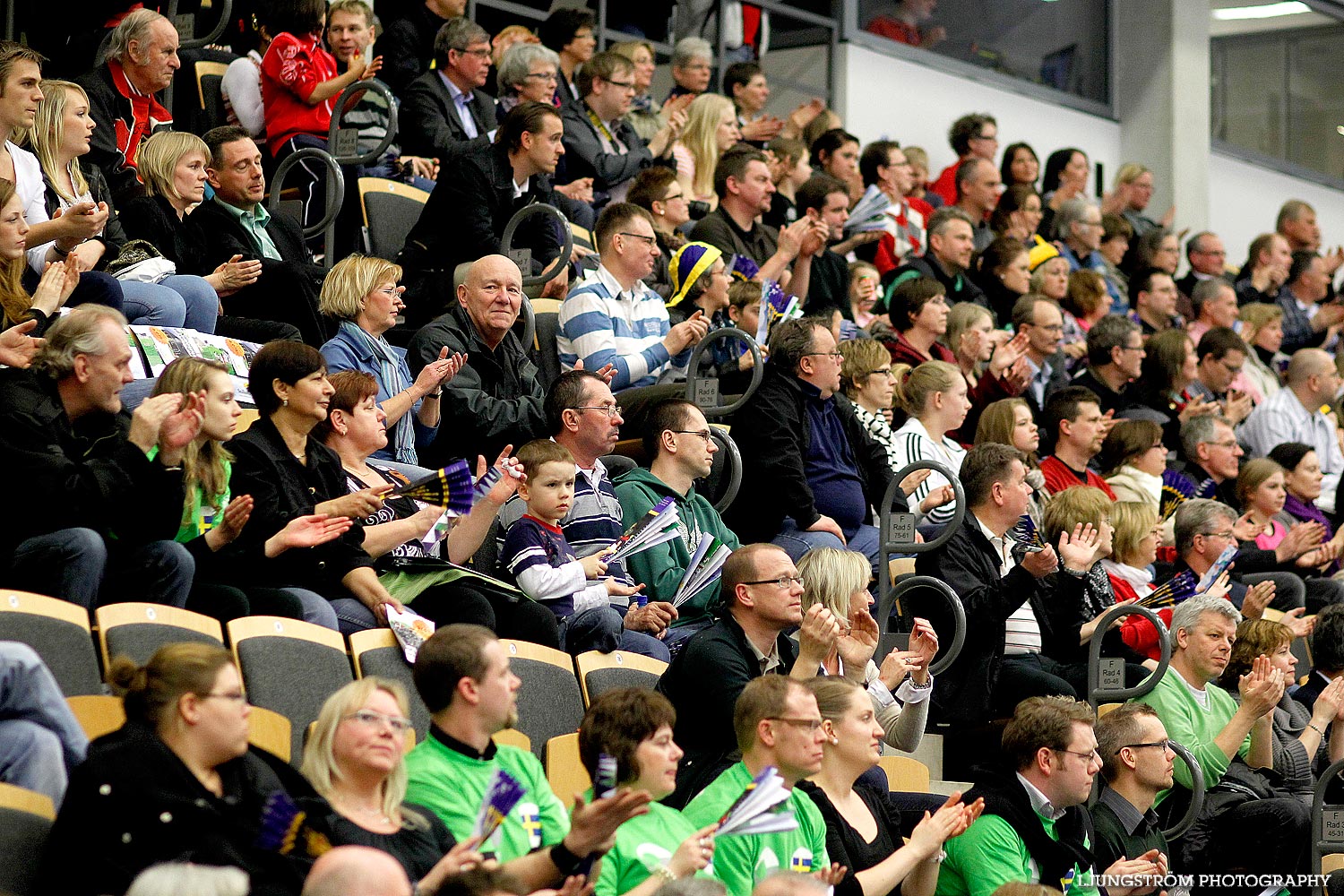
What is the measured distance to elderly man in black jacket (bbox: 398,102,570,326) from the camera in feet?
21.1

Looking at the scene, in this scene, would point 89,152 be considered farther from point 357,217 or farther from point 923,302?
point 923,302

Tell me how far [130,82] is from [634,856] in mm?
3795

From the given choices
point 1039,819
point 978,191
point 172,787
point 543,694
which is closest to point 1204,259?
point 978,191

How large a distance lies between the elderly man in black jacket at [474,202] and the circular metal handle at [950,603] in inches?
77.9

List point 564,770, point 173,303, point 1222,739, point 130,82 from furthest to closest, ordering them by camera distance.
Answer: point 130,82
point 1222,739
point 173,303
point 564,770

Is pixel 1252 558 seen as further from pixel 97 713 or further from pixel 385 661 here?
pixel 97 713

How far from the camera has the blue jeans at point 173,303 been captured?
5.00 m

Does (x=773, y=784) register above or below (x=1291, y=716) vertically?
above

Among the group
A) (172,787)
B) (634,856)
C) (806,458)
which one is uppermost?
(172,787)

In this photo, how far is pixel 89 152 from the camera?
5.87 m

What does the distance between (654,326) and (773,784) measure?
3348 millimetres

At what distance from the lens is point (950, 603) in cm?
529

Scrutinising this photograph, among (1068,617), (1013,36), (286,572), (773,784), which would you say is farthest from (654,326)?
(1013,36)

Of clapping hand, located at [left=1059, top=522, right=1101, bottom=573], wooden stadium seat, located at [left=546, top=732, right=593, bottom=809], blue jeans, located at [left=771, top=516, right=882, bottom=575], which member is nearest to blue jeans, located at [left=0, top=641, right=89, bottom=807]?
wooden stadium seat, located at [left=546, top=732, right=593, bottom=809]
